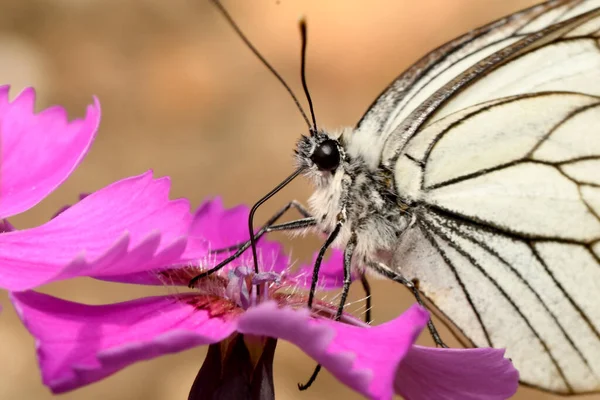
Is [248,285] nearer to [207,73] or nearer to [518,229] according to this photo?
[518,229]

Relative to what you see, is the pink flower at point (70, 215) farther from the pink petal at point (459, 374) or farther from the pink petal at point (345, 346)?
the pink petal at point (459, 374)

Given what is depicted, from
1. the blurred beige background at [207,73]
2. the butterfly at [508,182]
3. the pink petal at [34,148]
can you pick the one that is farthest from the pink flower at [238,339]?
the blurred beige background at [207,73]

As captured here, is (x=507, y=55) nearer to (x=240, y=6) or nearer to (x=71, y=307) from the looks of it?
(x=71, y=307)

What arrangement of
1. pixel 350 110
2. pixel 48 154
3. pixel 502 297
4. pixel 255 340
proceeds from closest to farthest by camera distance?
pixel 255 340
pixel 48 154
pixel 502 297
pixel 350 110

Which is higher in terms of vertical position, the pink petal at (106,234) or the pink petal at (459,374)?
the pink petal at (106,234)

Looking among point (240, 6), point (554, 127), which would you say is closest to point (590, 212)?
point (554, 127)
